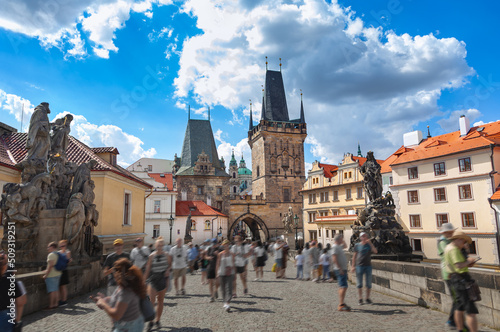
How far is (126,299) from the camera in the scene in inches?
130

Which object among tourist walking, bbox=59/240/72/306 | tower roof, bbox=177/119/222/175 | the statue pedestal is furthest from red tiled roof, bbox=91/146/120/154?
tower roof, bbox=177/119/222/175

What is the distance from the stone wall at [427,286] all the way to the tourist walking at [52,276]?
736 cm

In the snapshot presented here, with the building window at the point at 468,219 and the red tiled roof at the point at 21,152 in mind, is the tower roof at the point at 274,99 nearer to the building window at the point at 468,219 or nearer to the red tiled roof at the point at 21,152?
the building window at the point at 468,219

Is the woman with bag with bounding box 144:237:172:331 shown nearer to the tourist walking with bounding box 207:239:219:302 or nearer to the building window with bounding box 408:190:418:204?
the tourist walking with bounding box 207:239:219:302

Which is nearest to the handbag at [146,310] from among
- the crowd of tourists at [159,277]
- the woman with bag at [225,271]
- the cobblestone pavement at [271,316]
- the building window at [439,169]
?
the crowd of tourists at [159,277]

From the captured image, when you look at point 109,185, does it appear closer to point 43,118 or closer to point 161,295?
point 43,118

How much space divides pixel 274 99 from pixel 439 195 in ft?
130

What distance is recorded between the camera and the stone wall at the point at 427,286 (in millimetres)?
5117

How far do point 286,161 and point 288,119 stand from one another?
8.98m

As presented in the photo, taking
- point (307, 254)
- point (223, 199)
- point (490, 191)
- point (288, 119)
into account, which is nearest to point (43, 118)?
point (307, 254)

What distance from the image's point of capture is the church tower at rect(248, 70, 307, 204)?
55.1 metres

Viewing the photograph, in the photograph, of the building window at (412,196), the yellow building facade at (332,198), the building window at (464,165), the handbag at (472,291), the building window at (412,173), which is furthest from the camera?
the yellow building facade at (332,198)

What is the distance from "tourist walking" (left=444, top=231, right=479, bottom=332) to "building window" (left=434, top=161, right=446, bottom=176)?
973 inches

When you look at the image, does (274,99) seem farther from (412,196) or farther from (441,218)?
(441,218)
